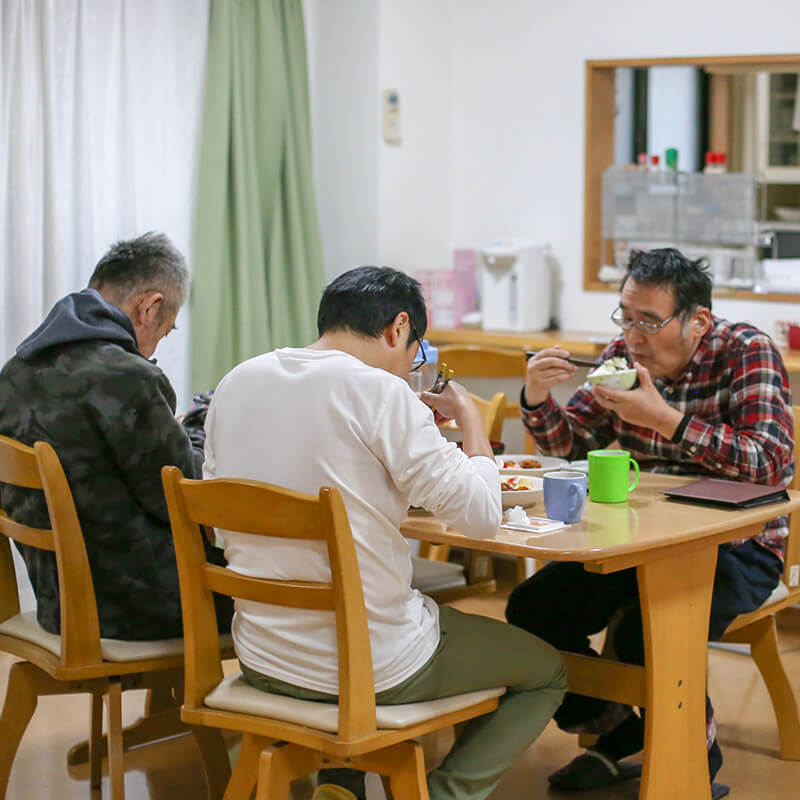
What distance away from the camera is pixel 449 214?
4551mm

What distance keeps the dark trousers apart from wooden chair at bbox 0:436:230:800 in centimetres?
75

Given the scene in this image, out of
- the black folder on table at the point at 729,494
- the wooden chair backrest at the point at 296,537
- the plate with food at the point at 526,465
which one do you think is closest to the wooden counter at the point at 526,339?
the plate with food at the point at 526,465

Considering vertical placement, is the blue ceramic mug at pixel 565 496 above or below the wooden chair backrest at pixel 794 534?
above

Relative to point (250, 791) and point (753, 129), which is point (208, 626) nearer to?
point (250, 791)

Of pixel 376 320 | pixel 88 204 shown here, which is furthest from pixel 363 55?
pixel 376 320

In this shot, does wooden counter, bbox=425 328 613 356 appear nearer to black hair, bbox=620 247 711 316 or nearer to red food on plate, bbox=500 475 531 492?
black hair, bbox=620 247 711 316

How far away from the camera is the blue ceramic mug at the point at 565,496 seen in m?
2.11

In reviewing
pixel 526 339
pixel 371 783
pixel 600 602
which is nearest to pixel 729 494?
pixel 600 602

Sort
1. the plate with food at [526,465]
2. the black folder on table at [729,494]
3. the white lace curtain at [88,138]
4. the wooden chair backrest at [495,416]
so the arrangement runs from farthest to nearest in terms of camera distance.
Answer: the white lace curtain at [88,138]
the wooden chair backrest at [495,416]
the plate with food at [526,465]
the black folder on table at [729,494]

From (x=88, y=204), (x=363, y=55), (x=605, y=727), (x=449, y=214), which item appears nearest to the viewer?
(x=605, y=727)

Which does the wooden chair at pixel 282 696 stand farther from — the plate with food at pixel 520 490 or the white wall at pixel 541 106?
the white wall at pixel 541 106

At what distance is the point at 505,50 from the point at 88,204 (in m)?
1.62

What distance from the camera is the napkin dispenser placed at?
165 inches

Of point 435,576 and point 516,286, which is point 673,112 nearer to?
point 516,286
